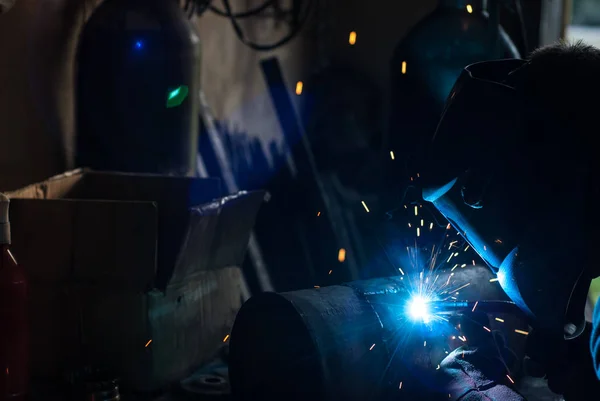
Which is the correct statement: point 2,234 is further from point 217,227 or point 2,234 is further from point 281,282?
point 281,282

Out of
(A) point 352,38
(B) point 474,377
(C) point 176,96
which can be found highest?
(A) point 352,38

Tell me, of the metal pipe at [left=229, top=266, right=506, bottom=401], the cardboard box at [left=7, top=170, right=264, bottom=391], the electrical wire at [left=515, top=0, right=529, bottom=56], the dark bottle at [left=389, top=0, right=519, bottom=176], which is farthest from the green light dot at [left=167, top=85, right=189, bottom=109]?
the electrical wire at [left=515, top=0, right=529, bottom=56]

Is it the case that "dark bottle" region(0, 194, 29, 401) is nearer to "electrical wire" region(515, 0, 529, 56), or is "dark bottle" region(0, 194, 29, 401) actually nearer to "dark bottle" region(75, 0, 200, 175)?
"dark bottle" region(75, 0, 200, 175)

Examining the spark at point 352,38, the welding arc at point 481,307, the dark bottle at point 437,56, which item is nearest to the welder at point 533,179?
the welding arc at point 481,307

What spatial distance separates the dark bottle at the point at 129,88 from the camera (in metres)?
1.64

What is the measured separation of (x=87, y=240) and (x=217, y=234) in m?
0.31

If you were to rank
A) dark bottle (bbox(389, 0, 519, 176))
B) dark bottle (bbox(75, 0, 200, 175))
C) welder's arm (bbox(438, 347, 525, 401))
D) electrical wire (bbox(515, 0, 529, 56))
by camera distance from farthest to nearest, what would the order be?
1. electrical wire (bbox(515, 0, 529, 56))
2. dark bottle (bbox(389, 0, 519, 176))
3. dark bottle (bbox(75, 0, 200, 175))
4. welder's arm (bbox(438, 347, 525, 401))

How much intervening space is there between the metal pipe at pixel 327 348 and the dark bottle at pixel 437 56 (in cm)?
122

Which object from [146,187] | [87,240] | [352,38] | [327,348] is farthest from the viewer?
[352,38]

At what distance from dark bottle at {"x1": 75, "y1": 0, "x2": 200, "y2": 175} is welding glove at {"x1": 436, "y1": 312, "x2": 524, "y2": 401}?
36.1 inches

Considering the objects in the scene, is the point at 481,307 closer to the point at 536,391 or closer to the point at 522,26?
the point at 536,391

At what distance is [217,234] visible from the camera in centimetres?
137

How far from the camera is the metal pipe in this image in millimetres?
1043

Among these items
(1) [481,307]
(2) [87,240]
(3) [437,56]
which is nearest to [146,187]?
(2) [87,240]
